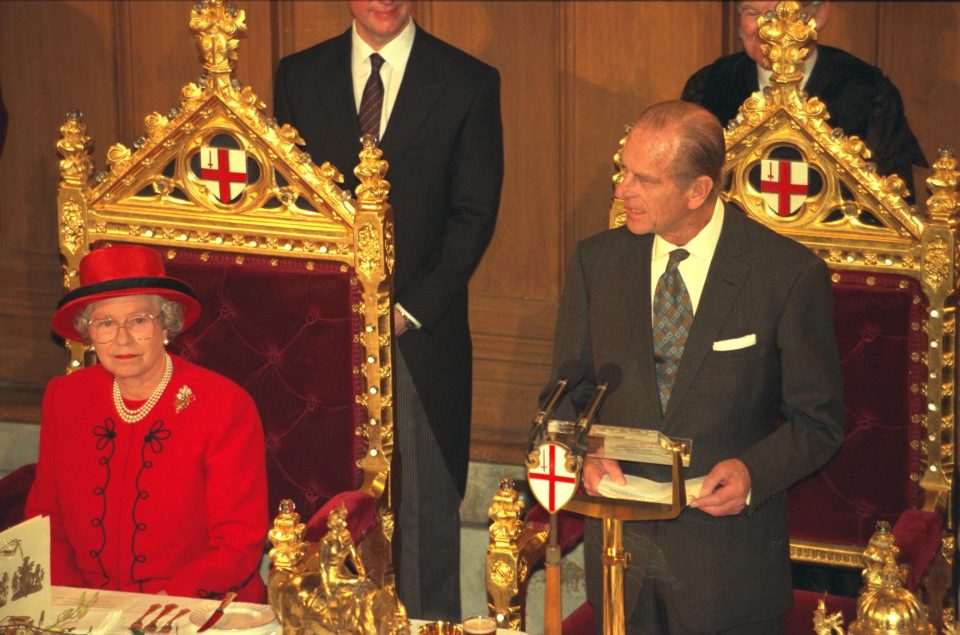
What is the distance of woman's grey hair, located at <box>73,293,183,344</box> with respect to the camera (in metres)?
3.42

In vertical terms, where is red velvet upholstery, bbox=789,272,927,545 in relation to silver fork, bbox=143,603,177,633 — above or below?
above

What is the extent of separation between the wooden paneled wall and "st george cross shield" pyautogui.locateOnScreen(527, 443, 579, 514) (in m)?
2.51

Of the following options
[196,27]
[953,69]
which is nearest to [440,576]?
[196,27]

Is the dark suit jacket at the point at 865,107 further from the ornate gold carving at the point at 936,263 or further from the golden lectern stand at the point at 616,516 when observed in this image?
the golden lectern stand at the point at 616,516

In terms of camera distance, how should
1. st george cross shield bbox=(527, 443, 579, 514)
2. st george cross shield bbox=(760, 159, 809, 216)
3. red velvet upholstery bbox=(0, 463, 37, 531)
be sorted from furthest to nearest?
1. red velvet upholstery bbox=(0, 463, 37, 531)
2. st george cross shield bbox=(760, 159, 809, 216)
3. st george cross shield bbox=(527, 443, 579, 514)

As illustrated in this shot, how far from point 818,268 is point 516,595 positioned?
3.00 feet

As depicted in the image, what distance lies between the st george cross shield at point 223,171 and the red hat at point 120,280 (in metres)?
0.32

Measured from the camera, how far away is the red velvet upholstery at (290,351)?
3.67 m

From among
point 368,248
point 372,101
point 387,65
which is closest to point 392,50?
point 387,65

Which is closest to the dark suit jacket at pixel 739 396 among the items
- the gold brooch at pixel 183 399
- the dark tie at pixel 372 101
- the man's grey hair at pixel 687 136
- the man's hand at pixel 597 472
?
the man's grey hair at pixel 687 136

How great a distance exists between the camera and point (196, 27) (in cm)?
359

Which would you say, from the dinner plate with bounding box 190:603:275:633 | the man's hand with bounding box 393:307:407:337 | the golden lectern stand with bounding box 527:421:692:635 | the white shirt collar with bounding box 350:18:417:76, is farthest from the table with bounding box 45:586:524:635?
the white shirt collar with bounding box 350:18:417:76

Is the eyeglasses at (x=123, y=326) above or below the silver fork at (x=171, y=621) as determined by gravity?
above

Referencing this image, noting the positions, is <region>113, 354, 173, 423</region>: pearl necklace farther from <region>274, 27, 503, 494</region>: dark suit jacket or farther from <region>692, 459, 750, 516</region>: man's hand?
<region>692, 459, 750, 516</region>: man's hand
